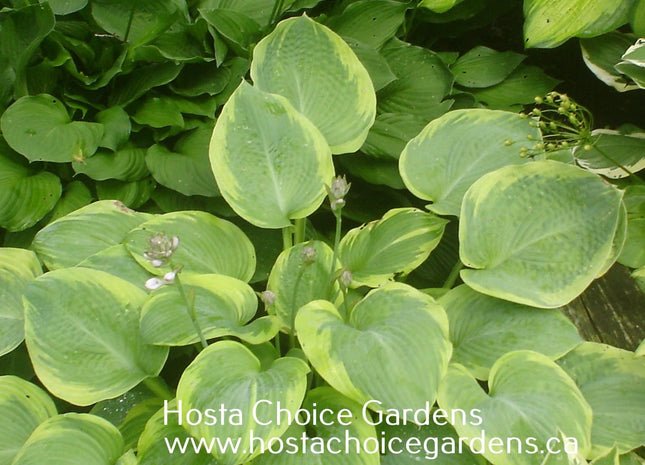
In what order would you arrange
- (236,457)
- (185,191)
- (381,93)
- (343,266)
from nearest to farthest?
1. (236,457)
2. (343,266)
3. (185,191)
4. (381,93)

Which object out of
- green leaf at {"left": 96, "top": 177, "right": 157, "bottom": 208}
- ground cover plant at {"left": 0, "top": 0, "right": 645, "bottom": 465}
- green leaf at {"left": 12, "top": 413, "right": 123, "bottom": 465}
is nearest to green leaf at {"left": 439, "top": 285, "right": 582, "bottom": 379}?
ground cover plant at {"left": 0, "top": 0, "right": 645, "bottom": 465}

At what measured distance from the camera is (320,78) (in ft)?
4.29

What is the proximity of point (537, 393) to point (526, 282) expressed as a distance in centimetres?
20

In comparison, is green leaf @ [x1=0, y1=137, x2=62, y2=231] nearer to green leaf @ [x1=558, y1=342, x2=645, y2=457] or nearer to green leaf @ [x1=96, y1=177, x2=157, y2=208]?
green leaf @ [x1=96, y1=177, x2=157, y2=208]

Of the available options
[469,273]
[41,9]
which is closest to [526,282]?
[469,273]

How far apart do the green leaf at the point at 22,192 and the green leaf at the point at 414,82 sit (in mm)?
753

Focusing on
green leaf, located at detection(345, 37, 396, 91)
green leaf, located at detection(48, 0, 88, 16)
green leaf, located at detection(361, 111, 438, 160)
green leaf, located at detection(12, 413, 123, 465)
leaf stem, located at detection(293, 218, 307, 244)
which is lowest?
green leaf, located at detection(12, 413, 123, 465)

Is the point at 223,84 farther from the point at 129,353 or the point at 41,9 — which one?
the point at 129,353

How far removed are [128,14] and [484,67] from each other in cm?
86

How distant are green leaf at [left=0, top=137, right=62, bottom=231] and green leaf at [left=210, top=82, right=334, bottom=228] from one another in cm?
41

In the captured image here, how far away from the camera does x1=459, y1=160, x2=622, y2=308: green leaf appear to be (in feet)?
3.65

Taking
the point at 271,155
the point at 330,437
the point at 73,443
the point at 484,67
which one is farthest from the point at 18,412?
the point at 484,67

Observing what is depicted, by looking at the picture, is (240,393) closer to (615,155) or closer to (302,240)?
(302,240)

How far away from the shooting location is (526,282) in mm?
1120
